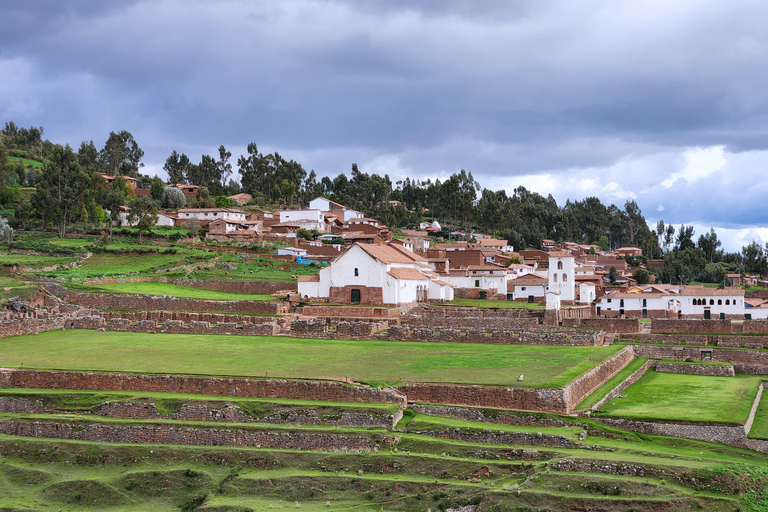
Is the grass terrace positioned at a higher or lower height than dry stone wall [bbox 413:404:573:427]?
higher

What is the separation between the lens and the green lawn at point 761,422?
21147 mm

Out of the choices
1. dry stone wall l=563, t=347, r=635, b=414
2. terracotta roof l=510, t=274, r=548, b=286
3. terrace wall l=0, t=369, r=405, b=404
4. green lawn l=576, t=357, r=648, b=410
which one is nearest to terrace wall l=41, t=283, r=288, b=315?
terrace wall l=0, t=369, r=405, b=404

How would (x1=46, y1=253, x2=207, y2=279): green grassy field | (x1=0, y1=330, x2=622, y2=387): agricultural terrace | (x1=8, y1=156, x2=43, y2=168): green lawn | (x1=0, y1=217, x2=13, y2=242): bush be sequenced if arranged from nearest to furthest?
(x1=0, y1=330, x2=622, y2=387): agricultural terrace → (x1=46, y1=253, x2=207, y2=279): green grassy field → (x1=0, y1=217, x2=13, y2=242): bush → (x1=8, y1=156, x2=43, y2=168): green lawn

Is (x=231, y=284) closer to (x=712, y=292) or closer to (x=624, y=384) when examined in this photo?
(x=624, y=384)

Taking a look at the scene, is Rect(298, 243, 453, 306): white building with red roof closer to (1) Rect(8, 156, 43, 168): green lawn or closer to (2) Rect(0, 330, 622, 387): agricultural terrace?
(2) Rect(0, 330, 622, 387): agricultural terrace

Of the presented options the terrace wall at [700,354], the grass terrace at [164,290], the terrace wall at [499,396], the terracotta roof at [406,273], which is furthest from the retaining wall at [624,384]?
the grass terrace at [164,290]

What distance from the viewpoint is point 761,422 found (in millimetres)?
23391

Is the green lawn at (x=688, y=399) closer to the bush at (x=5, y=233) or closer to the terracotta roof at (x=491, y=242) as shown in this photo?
the bush at (x=5, y=233)

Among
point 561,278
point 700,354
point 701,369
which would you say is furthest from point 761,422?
point 561,278

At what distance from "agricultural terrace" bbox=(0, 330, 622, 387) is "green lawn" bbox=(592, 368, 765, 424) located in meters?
1.93

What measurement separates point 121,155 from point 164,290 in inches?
3809

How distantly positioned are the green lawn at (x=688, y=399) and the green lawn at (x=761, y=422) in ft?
1.36

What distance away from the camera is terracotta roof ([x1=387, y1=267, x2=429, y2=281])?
151 ft

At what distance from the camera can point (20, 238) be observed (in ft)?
216
